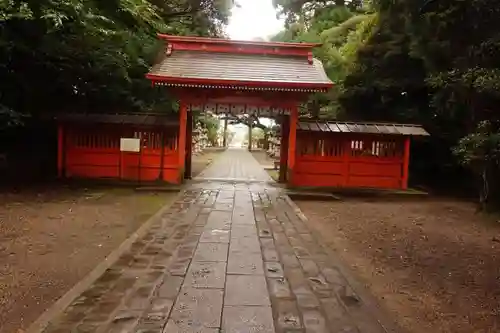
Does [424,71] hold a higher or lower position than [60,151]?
higher

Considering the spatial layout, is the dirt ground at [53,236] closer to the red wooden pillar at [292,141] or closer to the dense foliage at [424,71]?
the red wooden pillar at [292,141]

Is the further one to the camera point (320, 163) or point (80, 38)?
point (320, 163)

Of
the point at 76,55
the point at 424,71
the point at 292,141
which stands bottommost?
the point at 292,141

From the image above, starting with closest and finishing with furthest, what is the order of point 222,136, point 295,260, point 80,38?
1. point 295,260
2. point 80,38
3. point 222,136

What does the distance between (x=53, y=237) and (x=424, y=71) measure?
13140 millimetres

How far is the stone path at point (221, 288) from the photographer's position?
147 inches

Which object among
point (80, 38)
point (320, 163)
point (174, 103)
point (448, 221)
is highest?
point (80, 38)

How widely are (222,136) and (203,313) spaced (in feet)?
206

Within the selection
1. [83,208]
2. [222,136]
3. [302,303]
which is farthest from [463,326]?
[222,136]

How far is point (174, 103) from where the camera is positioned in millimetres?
16594

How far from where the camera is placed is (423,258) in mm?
6988

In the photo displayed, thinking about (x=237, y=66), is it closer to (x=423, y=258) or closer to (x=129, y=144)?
(x=129, y=144)

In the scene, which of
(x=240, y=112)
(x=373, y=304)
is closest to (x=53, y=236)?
(x=373, y=304)

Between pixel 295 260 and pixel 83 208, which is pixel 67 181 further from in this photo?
pixel 295 260
